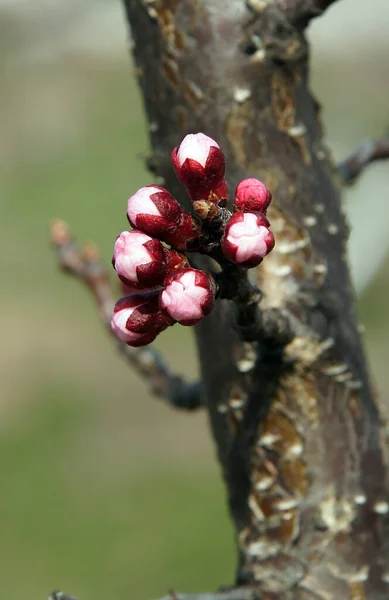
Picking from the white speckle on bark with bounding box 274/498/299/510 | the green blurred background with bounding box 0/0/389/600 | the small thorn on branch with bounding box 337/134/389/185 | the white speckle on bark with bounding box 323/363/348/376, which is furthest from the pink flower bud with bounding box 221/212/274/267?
the small thorn on branch with bounding box 337/134/389/185

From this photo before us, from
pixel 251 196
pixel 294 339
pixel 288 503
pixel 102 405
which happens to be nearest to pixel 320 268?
pixel 294 339

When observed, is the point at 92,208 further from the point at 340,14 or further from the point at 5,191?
the point at 340,14

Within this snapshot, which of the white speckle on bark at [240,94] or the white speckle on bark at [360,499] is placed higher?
the white speckle on bark at [240,94]

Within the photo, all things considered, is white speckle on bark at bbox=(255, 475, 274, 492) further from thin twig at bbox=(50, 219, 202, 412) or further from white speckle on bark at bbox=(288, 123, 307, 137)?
white speckle on bark at bbox=(288, 123, 307, 137)

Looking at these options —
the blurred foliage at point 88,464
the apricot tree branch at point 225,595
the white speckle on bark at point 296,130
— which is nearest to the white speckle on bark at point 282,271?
the white speckle on bark at point 296,130

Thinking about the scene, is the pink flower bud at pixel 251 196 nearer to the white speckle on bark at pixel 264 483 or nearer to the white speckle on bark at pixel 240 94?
the white speckle on bark at pixel 240 94

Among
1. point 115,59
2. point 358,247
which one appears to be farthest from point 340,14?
point 115,59
